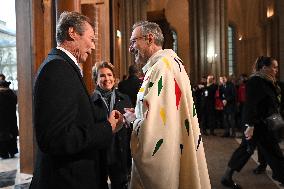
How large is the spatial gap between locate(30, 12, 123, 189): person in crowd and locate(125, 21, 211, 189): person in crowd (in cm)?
21

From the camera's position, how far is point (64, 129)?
1.83 metres

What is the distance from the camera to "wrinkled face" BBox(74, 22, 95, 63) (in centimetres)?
210

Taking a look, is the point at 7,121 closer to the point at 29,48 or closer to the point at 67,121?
the point at 29,48

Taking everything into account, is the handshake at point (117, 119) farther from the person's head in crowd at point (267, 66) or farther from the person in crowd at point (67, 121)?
the person's head in crowd at point (267, 66)

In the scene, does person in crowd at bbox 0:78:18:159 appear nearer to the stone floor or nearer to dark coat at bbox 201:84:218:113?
the stone floor

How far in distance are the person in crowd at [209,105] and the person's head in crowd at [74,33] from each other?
9.42 m

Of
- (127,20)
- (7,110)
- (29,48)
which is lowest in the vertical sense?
(7,110)

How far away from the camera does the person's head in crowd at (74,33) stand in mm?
2076

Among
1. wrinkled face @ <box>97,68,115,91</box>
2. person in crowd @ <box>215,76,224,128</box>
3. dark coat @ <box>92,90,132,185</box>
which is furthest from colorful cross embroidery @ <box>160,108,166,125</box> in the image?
person in crowd @ <box>215,76,224,128</box>

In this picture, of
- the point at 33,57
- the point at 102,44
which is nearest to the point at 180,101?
the point at 33,57

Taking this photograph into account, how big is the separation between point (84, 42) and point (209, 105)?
32.0 feet

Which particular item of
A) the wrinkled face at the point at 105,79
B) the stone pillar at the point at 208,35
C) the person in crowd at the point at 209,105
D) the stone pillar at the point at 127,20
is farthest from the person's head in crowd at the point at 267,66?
the stone pillar at the point at 208,35

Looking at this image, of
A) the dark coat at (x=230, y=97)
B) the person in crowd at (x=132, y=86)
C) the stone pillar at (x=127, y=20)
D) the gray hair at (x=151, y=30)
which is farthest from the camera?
the stone pillar at (x=127, y=20)

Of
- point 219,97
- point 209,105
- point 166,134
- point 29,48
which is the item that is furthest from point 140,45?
point 209,105
